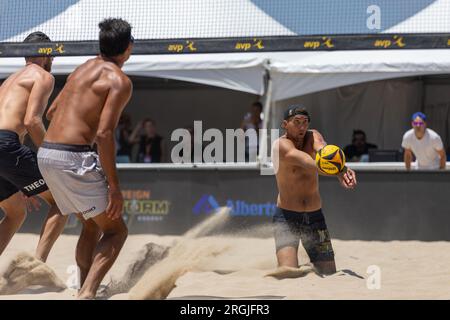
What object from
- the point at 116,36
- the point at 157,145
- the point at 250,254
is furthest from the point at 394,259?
the point at 157,145

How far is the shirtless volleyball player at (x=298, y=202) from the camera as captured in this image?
5855 millimetres

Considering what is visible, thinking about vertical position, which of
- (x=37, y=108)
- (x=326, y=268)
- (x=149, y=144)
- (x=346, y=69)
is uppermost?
(x=346, y=69)

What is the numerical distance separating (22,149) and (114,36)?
143cm

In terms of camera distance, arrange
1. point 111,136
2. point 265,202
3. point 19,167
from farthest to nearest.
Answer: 1. point 265,202
2. point 19,167
3. point 111,136

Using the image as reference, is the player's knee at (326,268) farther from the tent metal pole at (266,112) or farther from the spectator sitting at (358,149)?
the spectator sitting at (358,149)

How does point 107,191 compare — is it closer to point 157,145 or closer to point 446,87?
point 157,145

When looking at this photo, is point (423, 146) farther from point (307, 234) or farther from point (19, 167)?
point (19, 167)

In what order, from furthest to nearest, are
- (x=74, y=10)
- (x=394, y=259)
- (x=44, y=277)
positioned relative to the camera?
1. (x=394, y=259)
2. (x=74, y=10)
3. (x=44, y=277)

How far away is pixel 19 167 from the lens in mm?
5441

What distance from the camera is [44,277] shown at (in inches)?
220

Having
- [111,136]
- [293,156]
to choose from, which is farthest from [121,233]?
[293,156]

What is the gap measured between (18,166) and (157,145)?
6836mm

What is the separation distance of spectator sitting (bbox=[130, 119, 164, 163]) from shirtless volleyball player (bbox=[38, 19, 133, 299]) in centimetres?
745

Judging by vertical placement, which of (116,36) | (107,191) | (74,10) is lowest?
(107,191)
